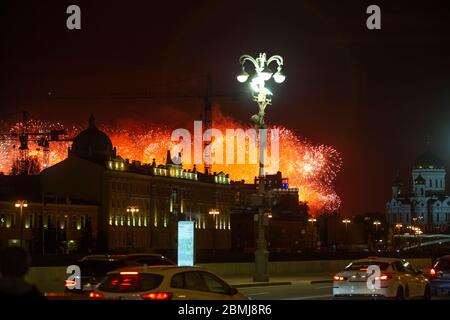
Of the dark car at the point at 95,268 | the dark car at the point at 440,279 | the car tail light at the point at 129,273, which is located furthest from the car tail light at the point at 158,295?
the dark car at the point at 440,279

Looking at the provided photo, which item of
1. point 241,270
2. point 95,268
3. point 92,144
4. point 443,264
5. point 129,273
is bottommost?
point 241,270

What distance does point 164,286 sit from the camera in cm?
1669

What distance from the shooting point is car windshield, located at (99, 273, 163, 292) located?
16766mm

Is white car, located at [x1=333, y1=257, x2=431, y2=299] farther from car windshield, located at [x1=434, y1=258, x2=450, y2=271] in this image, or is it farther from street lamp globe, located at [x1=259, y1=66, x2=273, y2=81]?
street lamp globe, located at [x1=259, y1=66, x2=273, y2=81]

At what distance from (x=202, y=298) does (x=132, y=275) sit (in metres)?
1.40

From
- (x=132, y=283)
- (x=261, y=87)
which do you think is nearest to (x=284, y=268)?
(x=261, y=87)

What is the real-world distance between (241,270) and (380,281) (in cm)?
2965

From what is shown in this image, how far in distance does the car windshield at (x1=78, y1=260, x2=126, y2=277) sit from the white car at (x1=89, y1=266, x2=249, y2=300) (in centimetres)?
969

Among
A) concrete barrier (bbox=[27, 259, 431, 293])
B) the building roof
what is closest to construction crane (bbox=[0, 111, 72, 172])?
the building roof

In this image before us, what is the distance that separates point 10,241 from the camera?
106 meters

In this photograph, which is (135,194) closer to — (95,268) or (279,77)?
(279,77)
